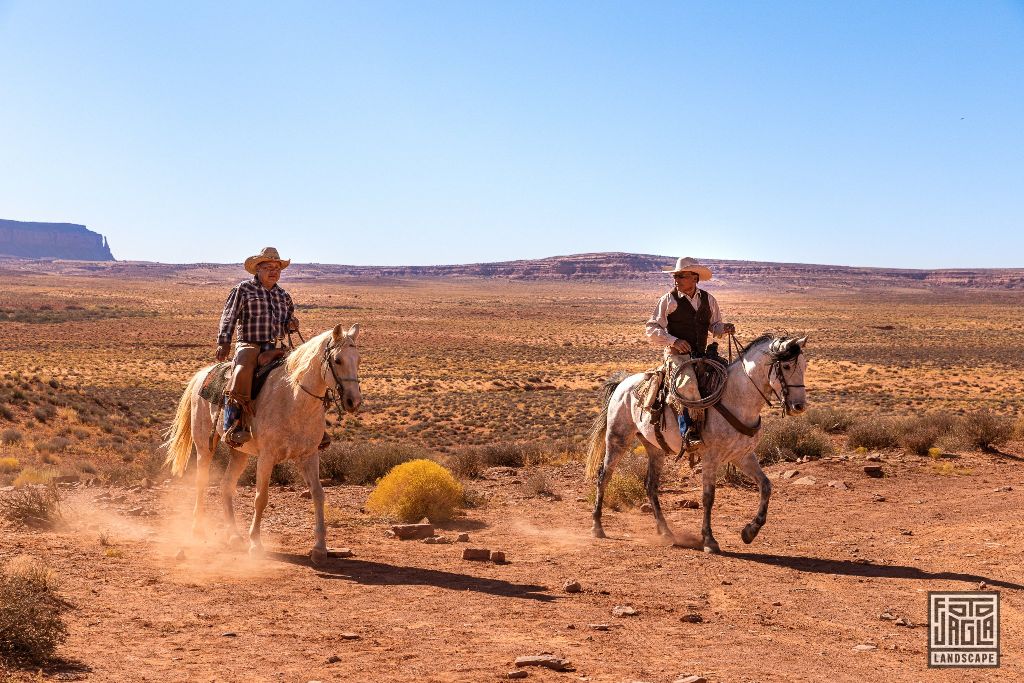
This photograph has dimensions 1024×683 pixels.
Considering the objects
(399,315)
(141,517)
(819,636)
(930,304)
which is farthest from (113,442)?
(930,304)

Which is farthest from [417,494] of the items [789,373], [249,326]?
[789,373]

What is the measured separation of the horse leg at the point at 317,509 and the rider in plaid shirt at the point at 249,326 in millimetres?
681

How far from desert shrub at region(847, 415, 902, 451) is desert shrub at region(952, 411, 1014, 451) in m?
1.00

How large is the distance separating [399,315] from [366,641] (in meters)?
99.3

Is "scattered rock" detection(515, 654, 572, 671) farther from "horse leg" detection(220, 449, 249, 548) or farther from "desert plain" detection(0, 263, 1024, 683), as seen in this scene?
"horse leg" detection(220, 449, 249, 548)

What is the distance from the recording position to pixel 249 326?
9.34 meters

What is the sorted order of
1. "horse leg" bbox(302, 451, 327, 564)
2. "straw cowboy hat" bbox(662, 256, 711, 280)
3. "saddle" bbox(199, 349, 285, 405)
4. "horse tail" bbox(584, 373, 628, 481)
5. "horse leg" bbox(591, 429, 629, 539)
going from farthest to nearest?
"horse tail" bbox(584, 373, 628, 481), "horse leg" bbox(591, 429, 629, 539), "straw cowboy hat" bbox(662, 256, 711, 280), "saddle" bbox(199, 349, 285, 405), "horse leg" bbox(302, 451, 327, 564)

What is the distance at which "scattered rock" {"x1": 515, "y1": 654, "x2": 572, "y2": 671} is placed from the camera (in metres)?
5.77

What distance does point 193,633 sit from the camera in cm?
648

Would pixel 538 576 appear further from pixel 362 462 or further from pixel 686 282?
pixel 362 462

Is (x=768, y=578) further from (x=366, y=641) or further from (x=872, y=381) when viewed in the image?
(x=872, y=381)

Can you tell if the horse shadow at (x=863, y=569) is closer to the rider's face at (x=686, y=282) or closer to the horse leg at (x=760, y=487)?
the horse leg at (x=760, y=487)

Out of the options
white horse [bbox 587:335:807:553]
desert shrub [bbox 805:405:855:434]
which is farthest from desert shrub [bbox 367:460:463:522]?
desert shrub [bbox 805:405:855:434]

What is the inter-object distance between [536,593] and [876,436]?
10506 millimetres
